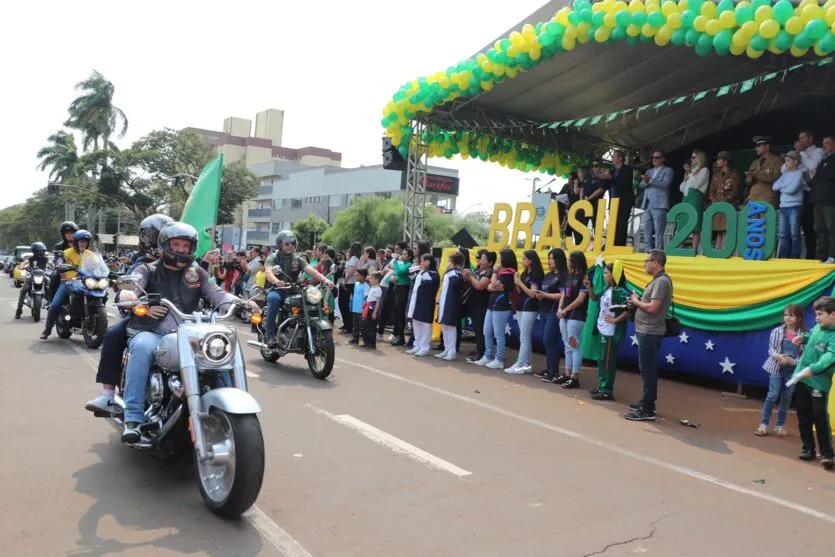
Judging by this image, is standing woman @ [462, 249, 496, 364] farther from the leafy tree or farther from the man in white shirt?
the leafy tree

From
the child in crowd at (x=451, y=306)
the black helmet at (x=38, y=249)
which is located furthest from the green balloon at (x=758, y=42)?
the black helmet at (x=38, y=249)

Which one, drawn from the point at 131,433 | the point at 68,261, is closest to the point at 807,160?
the point at 131,433

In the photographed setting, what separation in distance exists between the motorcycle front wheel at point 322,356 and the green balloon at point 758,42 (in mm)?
6512

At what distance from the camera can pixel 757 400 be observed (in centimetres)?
853

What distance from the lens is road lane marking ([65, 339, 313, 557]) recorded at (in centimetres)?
354

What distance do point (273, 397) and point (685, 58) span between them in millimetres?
8949

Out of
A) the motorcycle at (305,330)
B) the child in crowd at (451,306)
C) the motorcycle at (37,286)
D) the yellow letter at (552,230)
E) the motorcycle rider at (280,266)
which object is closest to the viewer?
the motorcycle at (305,330)

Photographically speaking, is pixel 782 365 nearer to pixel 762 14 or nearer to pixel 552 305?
pixel 552 305

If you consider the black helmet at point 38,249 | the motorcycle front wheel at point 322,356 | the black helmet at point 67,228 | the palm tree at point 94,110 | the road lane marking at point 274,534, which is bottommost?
the road lane marking at point 274,534

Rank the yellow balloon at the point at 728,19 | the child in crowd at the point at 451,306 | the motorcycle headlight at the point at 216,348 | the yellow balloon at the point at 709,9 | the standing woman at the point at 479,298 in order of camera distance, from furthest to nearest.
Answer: the child in crowd at the point at 451,306
the standing woman at the point at 479,298
the yellow balloon at the point at 709,9
the yellow balloon at the point at 728,19
the motorcycle headlight at the point at 216,348

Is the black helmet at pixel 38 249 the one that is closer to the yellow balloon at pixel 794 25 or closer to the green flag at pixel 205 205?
the green flag at pixel 205 205

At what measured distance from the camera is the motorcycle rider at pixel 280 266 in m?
8.93

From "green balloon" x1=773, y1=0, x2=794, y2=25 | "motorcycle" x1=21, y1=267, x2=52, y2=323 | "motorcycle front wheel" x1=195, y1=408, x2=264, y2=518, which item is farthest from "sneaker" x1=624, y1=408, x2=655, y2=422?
"motorcycle" x1=21, y1=267, x2=52, y2=323

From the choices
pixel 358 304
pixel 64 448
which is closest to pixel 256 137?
pixel 358 304
